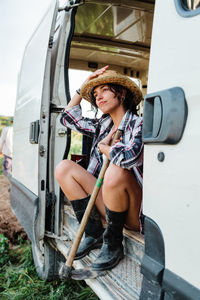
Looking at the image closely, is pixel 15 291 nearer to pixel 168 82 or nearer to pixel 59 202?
pixel 59 202

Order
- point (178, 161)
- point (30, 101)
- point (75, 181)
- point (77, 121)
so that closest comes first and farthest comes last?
point (178, 161) < point (75, 181) < point (77, 121) < point (30, 101)

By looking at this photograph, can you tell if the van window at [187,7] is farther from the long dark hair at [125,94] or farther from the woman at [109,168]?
the long dark hair at [125,94]

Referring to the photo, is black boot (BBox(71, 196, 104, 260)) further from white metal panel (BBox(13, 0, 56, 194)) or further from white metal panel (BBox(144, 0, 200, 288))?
white metal panel (BBox(144, 0, 200, 288))

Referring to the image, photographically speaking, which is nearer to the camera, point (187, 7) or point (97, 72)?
point (187, 7)

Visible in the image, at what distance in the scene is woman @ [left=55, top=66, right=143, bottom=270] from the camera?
1.75m

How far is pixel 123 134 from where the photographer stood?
6.54 ft

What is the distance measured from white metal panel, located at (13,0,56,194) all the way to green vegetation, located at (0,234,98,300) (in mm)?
838

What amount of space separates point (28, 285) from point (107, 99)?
176cm

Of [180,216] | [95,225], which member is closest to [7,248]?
[95,225]

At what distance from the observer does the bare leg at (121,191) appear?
1.75 meters

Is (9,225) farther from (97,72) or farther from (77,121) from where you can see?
(97,72)

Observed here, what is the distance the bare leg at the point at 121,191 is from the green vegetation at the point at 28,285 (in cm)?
111

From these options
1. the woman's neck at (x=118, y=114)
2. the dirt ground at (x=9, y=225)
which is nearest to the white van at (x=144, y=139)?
the woman's neck at (x=118, y=114)

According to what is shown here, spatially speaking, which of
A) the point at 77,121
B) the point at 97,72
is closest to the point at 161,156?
the point at 97,72
